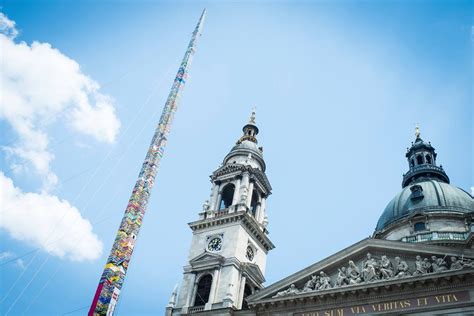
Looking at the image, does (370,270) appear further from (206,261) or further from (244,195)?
(244,195)

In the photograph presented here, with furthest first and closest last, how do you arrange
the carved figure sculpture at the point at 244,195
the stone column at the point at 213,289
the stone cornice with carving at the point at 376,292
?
the carved figure sculpture at the point at 244,195
the stone column at the point at 213,289
the stone cornice with carving at the point at 376,292

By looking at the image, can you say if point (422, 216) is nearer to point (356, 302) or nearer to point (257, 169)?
point (257, 169)

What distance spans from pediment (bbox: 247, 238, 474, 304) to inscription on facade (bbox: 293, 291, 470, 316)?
1055mm

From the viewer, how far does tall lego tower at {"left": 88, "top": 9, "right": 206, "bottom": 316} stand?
29.9 metres

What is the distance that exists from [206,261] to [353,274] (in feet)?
36.3

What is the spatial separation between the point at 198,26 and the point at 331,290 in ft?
100

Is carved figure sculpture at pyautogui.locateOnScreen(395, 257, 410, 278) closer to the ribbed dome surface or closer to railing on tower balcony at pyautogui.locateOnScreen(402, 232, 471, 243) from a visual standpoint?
railing on tower balcony at pyautogui.locateOnScreen(402, 232, 471, 243)

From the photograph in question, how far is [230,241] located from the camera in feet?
115

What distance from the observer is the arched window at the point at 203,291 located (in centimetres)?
3322

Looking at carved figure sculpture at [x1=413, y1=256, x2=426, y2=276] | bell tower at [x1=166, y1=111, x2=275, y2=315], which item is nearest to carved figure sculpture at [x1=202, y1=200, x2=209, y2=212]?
bell tower at [x1=166, y1=111, x2=275, y2=315]

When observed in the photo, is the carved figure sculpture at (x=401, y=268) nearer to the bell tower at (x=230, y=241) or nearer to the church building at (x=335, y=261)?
the church building at (x=335, y=261)

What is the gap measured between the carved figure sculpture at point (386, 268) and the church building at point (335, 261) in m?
0.05

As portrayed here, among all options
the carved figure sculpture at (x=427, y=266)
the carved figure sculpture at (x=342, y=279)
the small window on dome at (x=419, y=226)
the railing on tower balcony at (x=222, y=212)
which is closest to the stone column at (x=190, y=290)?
the railing on tower balcony at (x=222, y=212)

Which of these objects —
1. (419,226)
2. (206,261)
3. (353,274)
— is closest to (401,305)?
(353,274)
